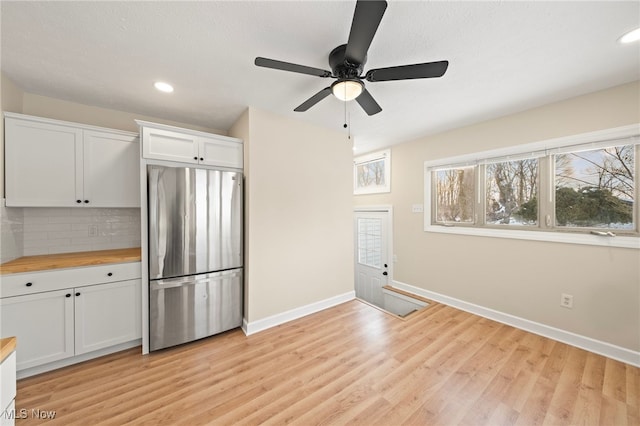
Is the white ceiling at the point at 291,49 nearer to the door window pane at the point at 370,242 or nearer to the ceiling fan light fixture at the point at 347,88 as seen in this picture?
the ceiling fan light fixture at the point at 347,88

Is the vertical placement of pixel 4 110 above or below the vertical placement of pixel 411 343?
above

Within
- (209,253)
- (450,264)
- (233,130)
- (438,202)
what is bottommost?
(450,264)

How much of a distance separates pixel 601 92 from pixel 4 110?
529 cm

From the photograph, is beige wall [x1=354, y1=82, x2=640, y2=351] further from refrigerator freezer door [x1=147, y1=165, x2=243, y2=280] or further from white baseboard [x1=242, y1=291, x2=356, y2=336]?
refrigerator freezer door [x1=147, y1=165, x2=243, y2=280]

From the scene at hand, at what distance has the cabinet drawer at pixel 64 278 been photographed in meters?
1.66

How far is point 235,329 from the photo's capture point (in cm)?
248

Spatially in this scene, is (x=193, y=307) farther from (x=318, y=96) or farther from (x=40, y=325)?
(x=318, y=96)

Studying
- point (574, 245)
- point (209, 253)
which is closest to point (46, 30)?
point (209, 253)

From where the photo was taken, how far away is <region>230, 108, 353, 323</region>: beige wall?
243 cm

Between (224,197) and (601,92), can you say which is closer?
(601,92)

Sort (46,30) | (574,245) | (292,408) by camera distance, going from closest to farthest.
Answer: (46,30), (292,408), (574,245)

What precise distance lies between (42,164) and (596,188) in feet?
17.0

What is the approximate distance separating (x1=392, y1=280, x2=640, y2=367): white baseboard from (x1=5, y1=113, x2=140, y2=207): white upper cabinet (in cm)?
409

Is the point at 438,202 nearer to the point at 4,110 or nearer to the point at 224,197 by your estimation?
the point at 224,197
